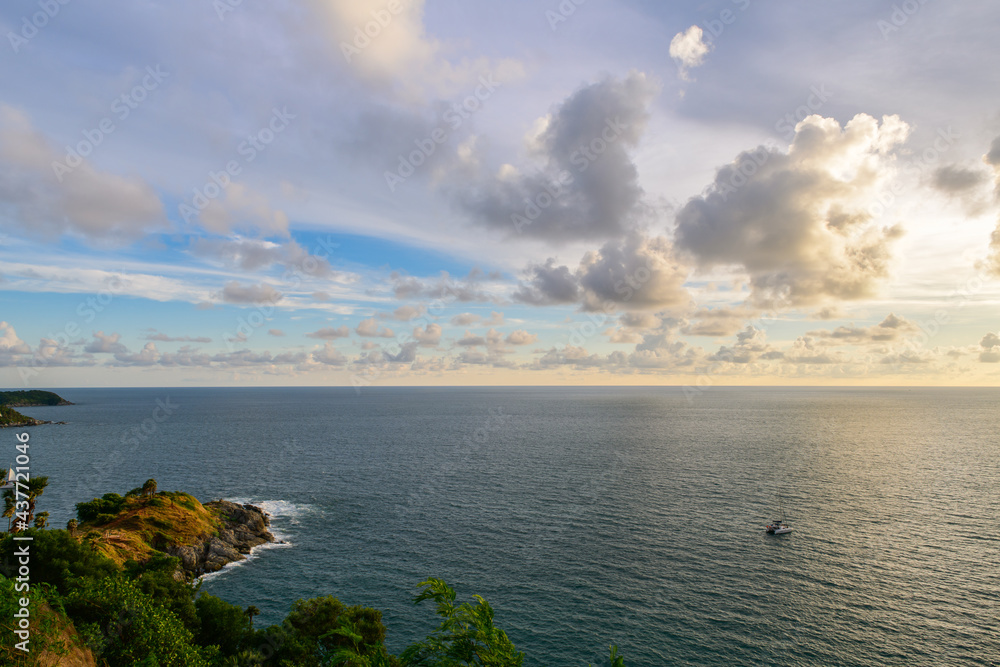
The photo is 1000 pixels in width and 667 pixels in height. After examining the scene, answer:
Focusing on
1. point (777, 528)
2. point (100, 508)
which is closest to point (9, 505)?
point (100, 508)

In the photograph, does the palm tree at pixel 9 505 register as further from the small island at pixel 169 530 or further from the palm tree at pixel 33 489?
the small island at pixel 169 530

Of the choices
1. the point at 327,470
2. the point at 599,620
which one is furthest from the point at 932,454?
the point at 327,470

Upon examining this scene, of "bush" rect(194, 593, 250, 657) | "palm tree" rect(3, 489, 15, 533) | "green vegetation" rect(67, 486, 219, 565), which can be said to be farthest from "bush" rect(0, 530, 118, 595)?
"palm tree" rect(3, 489, 15, 533)

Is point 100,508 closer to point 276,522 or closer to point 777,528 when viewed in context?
point 276,522

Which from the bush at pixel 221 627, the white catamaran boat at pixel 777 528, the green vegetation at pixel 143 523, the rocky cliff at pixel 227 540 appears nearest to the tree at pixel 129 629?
the bush at pixel 221 627

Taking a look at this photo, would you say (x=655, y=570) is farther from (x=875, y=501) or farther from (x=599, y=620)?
(x=875, y=501)

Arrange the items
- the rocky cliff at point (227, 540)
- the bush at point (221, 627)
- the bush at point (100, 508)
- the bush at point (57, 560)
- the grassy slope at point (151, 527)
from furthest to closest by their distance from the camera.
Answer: the bush at point (100, 508)
the rocky cliff at point (227, 540)
the grassy slope at point (151, 527)
the bush at point (221, 627)
the bush at point (57, 560)
